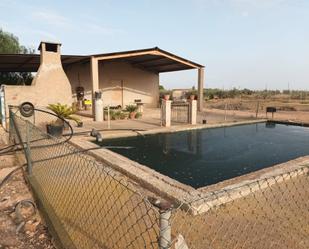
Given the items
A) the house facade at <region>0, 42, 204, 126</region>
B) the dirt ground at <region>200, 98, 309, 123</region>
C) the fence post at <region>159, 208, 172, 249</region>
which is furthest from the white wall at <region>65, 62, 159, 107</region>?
the fence post at <region>159, 208, 172, 249</region>

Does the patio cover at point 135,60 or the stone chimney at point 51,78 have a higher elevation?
the patio cover at point 135,60

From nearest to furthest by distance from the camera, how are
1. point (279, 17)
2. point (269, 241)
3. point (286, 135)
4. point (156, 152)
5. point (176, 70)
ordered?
point (269, 241), point (156, 152), point (286, 135), point (279, 17), point (176, 70)

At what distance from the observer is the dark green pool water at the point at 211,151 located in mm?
5438

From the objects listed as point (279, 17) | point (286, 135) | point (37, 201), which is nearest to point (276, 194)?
point (37, 201)

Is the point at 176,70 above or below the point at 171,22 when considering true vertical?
below

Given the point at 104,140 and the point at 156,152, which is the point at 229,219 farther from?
the point at 104,140

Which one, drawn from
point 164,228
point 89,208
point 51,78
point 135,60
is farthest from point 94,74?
point 164,228

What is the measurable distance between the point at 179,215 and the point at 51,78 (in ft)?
31.4

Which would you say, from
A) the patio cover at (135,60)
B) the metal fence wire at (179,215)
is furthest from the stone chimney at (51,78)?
the metal fence wire at (179,215)

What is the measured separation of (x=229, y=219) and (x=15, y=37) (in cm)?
3365

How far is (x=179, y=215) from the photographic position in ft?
10.2

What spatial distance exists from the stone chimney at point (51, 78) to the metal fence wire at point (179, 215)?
702 cm

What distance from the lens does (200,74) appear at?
16.8 meters

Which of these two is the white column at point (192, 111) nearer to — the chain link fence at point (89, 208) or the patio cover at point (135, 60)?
the patio cover at point (135, 60)
